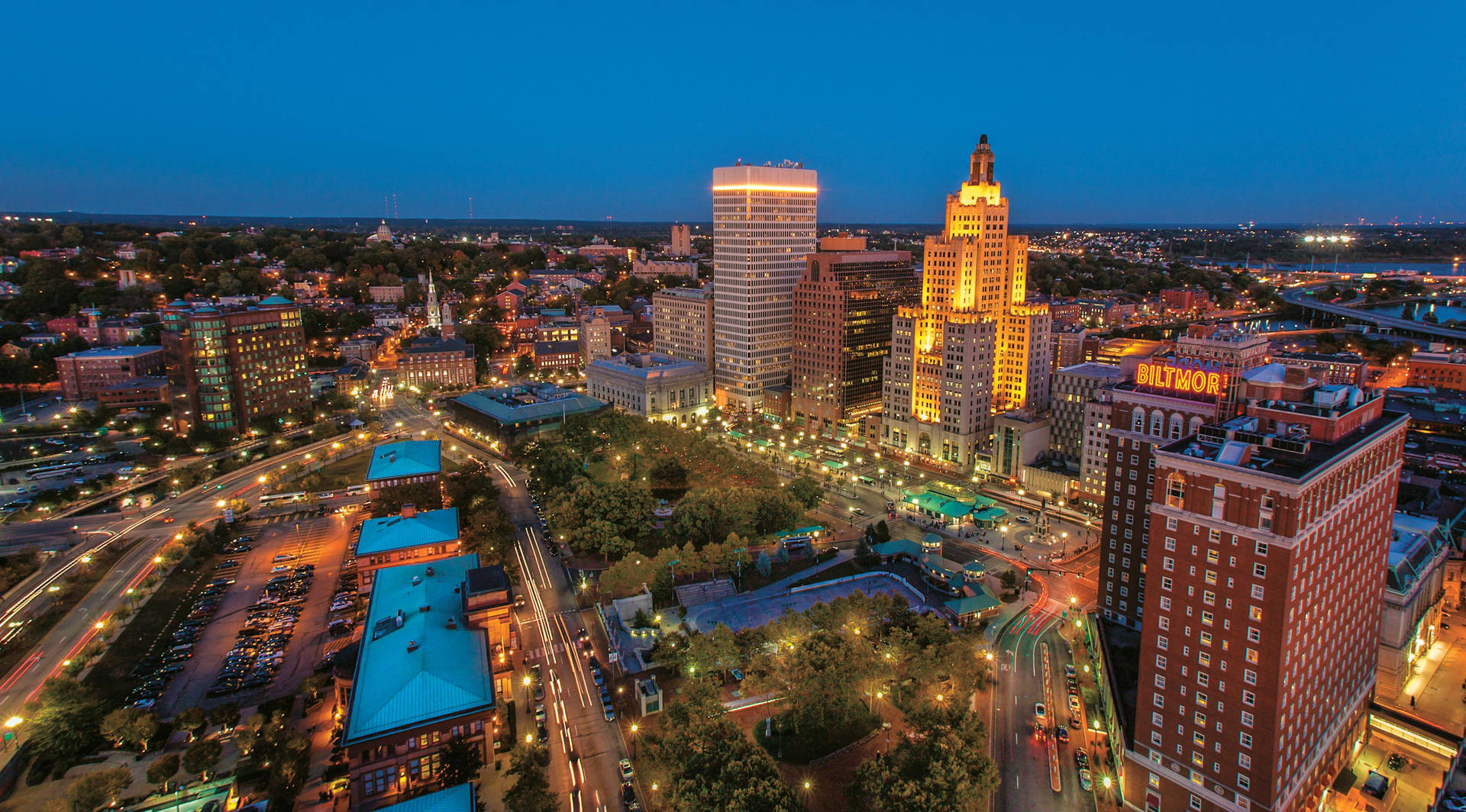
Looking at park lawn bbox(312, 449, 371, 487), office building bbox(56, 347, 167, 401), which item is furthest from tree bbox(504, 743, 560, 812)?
office building bbox(56, 347, 167, 401)

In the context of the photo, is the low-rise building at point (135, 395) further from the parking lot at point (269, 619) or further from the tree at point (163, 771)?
the tree at point (163, 771)

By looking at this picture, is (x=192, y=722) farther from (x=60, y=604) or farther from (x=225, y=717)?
(x=60, y=604)

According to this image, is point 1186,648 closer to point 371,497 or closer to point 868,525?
point 868,525

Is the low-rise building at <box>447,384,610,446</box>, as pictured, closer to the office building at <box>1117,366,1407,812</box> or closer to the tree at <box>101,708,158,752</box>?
the tree at <box>101,708,158,752</box>

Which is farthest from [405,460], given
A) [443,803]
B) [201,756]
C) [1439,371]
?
[1439,371]

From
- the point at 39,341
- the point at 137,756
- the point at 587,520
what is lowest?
the point at 137,756

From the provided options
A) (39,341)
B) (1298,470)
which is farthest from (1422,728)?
(39,341)
